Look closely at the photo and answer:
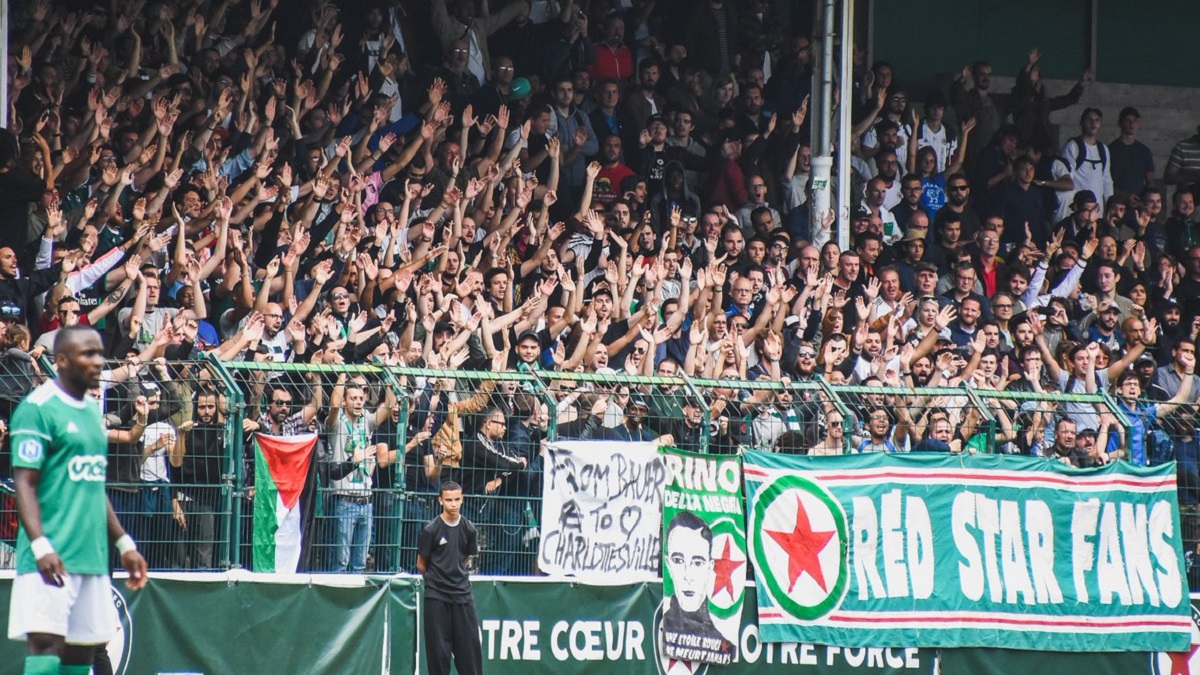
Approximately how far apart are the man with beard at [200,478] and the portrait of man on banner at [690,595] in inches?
138

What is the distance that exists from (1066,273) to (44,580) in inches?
578

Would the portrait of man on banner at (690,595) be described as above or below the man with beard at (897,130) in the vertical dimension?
below

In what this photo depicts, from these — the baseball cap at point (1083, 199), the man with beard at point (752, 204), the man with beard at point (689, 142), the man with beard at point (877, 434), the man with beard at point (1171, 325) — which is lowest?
the man with beard at point (877, 434)

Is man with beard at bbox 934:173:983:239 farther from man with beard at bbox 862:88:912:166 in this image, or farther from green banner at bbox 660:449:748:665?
green banner at bbox 660:449:748:665

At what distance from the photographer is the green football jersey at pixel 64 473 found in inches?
317

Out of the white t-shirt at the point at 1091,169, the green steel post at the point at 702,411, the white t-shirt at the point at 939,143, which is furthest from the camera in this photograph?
the white t-shirt at the point at 1091,169

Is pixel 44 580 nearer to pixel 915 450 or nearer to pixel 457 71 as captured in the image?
pixel 915 450

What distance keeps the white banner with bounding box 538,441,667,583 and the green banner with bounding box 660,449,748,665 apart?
0.12m

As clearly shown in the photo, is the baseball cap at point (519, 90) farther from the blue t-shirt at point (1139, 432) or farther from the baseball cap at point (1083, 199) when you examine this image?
the blue t-shirt at point (1139, 432)

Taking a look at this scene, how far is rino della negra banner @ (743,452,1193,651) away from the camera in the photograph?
570 inches

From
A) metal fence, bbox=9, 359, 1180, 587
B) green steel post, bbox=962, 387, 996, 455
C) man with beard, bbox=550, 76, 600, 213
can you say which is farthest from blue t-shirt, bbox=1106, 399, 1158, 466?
man with beard, bbox=550, 76, 600, 213

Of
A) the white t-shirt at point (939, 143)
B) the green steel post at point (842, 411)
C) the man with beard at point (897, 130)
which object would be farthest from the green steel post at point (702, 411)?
the white t-shirt at point (939, 143)

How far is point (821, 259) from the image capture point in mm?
18688

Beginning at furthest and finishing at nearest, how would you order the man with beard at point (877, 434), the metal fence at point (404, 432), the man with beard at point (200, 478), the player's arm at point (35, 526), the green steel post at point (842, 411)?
the man with beard at point (877, 434) < the green steel post at point (842, 411) < the man with beard at point (200, 478) < the metal fence at point (404, 432) < the player's arm at point (35, 526)
